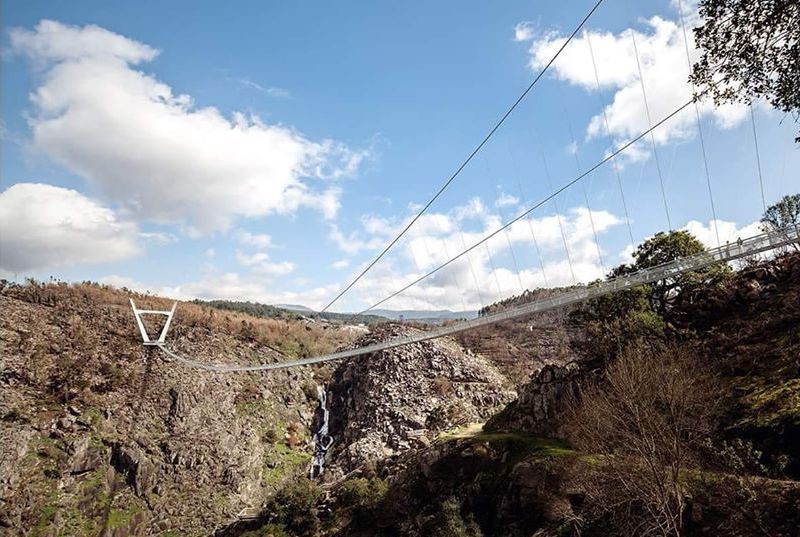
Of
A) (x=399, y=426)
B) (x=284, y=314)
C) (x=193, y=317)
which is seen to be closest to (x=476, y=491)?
(x=399, y=426)

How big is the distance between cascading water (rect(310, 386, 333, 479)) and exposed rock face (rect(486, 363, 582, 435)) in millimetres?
14972

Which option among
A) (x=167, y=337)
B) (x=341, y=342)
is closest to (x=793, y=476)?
(x=167, y=337)

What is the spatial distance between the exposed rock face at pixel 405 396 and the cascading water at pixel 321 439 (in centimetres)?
63

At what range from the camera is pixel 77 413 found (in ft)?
88.9

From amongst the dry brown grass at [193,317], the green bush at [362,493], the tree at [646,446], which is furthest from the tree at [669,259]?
the dry brown grass at [193,317]

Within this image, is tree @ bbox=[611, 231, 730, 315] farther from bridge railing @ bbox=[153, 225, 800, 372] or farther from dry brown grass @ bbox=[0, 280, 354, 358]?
dry brown grass @ bbox=[0, 280, 354, 358]

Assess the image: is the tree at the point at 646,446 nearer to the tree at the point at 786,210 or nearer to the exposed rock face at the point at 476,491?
the exposed rock face at the point at 476,491

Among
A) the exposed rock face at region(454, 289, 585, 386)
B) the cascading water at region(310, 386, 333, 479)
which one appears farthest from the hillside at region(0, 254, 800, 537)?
the cascading water at region(310, 386, 333, 479)

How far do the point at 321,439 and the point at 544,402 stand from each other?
20397mm

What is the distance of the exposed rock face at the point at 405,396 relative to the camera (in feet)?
99.2

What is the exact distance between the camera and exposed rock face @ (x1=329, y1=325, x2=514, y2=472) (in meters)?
30.2

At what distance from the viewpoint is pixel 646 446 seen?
10922mm

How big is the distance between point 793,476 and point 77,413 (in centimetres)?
3300

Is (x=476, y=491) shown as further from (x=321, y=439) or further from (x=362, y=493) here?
(x=321, y=439)
